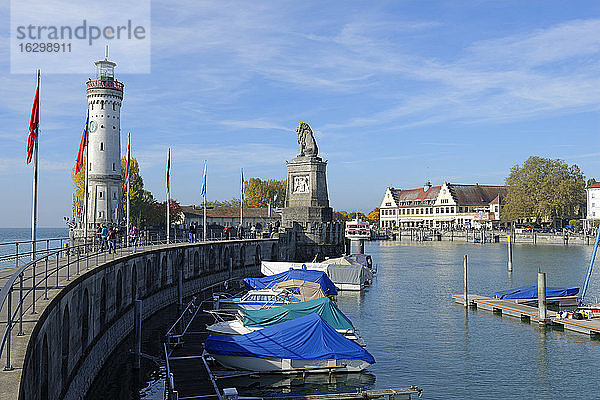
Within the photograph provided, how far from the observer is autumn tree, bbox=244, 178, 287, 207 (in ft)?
622

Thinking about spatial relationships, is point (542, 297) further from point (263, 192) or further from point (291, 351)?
point (263, 192)

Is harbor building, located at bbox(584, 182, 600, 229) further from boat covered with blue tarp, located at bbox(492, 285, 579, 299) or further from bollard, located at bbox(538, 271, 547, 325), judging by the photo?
bollard, located at bbox(538, 271, 547, 325)

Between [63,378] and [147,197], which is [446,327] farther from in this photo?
[147,197]

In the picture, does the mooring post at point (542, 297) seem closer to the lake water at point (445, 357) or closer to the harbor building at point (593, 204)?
the lake water at point (445, 357)

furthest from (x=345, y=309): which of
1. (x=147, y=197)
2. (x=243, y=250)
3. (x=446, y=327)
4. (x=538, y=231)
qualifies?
(x=538, y=231)

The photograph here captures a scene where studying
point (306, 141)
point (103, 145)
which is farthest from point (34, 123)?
point (306, 141)

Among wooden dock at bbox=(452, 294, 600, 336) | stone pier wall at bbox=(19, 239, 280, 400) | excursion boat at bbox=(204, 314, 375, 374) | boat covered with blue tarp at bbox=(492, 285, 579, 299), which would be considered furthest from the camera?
boat covered with blue tarp at bbox=(492, 285, 579, 299)

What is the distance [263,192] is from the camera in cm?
19012

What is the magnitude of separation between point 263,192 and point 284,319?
157183mm

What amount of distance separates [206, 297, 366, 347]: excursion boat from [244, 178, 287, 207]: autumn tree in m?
154

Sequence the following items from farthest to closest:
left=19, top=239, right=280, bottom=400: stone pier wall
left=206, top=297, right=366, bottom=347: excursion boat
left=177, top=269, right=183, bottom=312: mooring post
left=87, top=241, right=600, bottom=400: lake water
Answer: left=177, top=269, right=183, bottom=312: mooring post, left=206, top=297, right=366, bottom=347: excursion boat, left=87, top=241, right=600, bottom=400: lake water, left=19, top=239, right=280, bottom=400: stone pier wall

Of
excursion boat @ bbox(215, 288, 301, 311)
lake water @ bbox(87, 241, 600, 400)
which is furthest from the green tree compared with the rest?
excursion boat @ bbox(215, 288, 301, 311)

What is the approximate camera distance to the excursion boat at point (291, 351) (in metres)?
28.3

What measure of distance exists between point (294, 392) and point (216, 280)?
36.7 m
